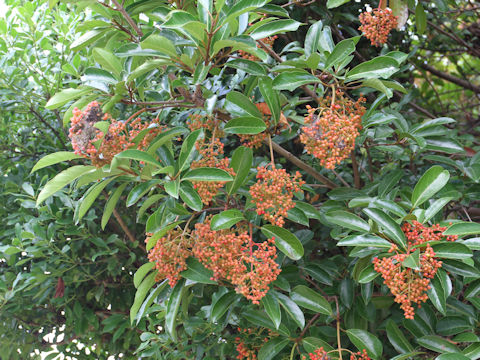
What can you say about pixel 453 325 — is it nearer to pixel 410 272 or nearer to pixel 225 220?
pixel 410 272

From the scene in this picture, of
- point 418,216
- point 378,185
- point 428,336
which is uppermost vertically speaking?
point 418,216

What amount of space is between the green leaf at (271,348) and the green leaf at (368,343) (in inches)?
9.9

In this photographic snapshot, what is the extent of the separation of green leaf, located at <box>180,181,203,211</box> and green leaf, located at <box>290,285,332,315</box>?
0.58 m

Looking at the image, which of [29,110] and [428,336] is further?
[29,110]

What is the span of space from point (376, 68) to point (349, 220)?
486 millimetres

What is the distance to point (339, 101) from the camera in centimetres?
158

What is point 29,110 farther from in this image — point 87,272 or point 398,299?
point 398,299

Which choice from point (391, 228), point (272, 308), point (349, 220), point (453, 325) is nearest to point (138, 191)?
point (272, 308)

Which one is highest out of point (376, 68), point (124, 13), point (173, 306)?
point (124, 13)

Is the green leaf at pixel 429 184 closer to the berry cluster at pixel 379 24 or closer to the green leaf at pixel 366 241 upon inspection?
the green leaf at pixel 366 241

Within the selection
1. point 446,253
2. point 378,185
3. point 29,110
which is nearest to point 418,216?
point 446,253

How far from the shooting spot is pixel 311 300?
5.85 ft

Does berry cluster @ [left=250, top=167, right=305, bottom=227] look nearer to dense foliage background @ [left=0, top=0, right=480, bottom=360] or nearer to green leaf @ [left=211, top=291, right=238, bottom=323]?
dense foliage background @ [left=0, top=0, right=480, bottom=360]

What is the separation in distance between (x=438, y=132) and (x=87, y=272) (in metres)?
1.80
